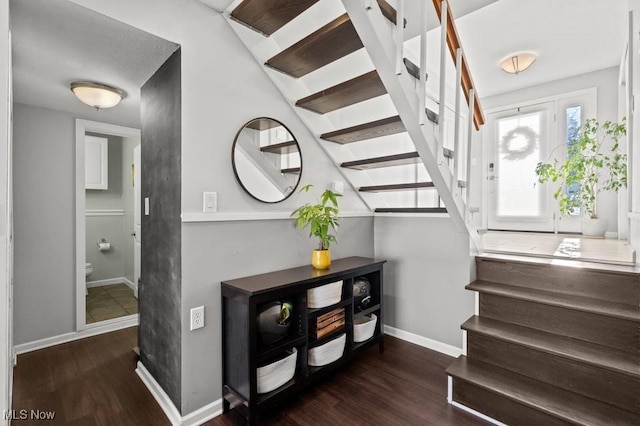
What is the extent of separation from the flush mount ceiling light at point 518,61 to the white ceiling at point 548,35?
2.1 inches

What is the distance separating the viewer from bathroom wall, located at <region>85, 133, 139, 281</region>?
4.62 metres

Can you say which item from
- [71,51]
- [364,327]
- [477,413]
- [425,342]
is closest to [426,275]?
[425,342]

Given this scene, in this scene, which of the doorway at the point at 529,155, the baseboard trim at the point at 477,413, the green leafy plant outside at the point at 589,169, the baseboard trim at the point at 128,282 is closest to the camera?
the baseboard trim at the point at 477,413

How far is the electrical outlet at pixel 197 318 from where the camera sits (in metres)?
1.76

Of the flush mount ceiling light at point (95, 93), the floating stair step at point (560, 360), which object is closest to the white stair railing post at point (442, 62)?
the floating stair step at point (560, 360)

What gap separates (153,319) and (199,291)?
590 millimetres

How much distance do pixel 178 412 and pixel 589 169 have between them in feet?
16.1

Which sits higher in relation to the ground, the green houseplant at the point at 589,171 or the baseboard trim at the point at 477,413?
the green houseplant at the point at 589,171

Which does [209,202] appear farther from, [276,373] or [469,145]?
[469,145]

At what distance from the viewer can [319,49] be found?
1.85 metres

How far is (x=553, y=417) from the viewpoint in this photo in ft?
5.15

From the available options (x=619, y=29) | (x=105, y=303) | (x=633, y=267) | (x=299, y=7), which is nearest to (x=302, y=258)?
(x=299, y=7)

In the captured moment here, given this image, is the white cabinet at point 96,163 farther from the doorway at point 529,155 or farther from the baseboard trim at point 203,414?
the doorway at point 529,155

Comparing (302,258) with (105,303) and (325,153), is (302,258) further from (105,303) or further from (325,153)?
(105,303)
